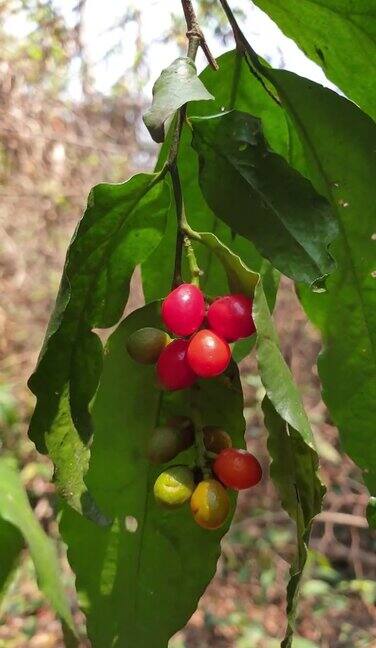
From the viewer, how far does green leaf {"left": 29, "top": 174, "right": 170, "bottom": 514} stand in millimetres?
678

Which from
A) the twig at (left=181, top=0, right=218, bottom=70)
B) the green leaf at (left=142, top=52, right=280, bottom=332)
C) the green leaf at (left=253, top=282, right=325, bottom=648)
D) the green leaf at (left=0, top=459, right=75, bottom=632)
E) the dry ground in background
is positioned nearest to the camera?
the green leaf at (left=253, top=282, right=325, bottom=648)

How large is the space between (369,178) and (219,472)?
1.23 feet

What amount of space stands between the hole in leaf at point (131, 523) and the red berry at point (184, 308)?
0.29 metres

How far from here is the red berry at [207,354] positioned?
664mm

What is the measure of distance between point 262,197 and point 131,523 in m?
0.42

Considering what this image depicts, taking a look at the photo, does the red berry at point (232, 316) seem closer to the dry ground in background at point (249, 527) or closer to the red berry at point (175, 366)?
the red berry at point (175, 366)

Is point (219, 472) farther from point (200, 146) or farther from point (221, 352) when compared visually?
point (200, 146)

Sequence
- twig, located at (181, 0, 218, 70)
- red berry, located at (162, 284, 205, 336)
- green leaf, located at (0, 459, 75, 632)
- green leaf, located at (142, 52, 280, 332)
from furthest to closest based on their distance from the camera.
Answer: green leaf, located at (0, 459, 75, 632)
green leaf, located at (142, 52, 280, 332)
twig, located at (181, 0, 218, 70)
red berry, located at (162, 284, 205, 336)

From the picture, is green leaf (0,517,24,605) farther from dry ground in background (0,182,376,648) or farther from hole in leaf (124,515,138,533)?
dry ground in background (0,182,376,648)

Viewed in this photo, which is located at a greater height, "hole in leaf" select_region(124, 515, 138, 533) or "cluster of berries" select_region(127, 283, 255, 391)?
"cluster of berries" select_region(127, 283, 255, 391)

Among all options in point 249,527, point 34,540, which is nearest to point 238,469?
point 34,540

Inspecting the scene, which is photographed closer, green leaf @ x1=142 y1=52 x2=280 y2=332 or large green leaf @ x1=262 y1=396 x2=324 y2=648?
large green leaf @ x1=262 y1=396 x2=324 y2=648

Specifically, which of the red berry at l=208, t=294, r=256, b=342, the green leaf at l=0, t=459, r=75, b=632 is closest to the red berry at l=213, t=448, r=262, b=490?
the red berry at l=208, t=294, r=256, b=342

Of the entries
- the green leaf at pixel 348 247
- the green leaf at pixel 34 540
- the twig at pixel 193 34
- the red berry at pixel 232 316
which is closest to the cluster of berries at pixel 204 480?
the red berry at pixel 232 316
